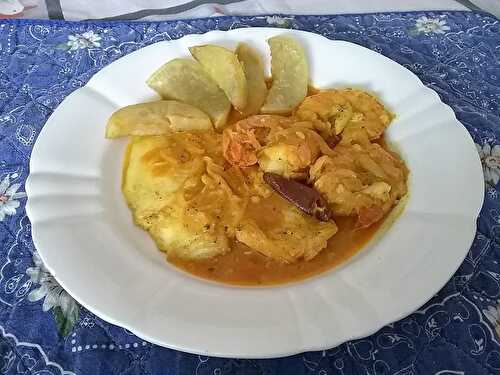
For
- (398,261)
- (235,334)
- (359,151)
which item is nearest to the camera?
(235,334)

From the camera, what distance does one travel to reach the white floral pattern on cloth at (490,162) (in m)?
1.85

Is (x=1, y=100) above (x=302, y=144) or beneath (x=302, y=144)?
beneath

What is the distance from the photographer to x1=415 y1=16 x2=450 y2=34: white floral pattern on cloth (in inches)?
97.3

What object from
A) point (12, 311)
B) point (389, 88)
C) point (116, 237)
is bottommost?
point (12, 311)

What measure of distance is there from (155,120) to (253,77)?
43 centimetres

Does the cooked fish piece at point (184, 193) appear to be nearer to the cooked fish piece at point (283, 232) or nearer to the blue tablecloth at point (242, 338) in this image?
the cooked fish piece at point (283, 232)

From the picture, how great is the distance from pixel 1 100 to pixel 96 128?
0.51 meters

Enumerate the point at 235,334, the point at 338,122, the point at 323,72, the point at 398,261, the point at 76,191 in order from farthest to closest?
the point at 323,72, the point at 338,122, the point at 76,191, the point at 398,261, the point at 235,334

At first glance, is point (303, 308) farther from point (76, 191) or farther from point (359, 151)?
point (76, 191)

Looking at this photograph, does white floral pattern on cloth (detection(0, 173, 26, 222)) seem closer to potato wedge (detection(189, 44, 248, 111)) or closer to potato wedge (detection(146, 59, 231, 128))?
potato wedge (detection(146, 59, 231, 128))

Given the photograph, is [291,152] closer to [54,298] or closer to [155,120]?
[155,120]

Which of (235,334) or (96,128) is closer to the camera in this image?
(235,334)

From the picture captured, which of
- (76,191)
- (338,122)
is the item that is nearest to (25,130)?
(76,191)

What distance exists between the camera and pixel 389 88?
75.9 inches
